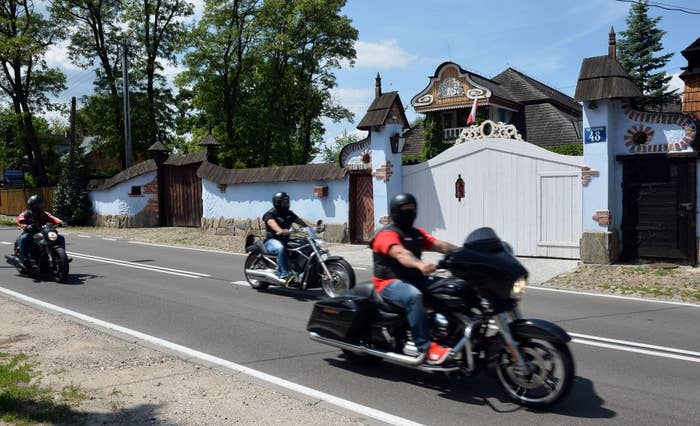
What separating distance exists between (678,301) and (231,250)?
11.1 m

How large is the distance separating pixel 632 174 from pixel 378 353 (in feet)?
29.7

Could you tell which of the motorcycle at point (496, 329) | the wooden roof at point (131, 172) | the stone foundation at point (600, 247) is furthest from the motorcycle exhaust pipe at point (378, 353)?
the wooden roof at point (131, 172)

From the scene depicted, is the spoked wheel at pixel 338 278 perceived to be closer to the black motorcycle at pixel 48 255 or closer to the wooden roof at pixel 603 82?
the black motorcycle at pixel 48 255

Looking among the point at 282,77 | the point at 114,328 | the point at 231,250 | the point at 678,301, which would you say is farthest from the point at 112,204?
the point at 678,301

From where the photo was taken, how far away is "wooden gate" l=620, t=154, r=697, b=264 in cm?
1145

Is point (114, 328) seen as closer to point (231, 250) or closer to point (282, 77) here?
point (231, 250)

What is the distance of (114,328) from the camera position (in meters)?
7.16

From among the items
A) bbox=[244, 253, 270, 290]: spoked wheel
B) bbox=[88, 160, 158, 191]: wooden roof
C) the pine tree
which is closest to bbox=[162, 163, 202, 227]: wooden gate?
bbox=[88, 160, 158, 191]: wooden roof

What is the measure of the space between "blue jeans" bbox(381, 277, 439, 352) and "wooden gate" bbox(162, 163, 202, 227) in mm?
18925

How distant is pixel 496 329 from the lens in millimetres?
4719

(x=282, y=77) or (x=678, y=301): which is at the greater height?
(x=282, y=77)

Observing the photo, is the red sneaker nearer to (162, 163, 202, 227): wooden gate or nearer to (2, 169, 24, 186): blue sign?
(162, 163, 202, 227): wooden gate

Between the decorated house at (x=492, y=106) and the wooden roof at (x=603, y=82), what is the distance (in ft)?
63.5

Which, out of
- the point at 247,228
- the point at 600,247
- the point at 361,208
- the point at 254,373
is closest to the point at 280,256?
the point at 254,373
